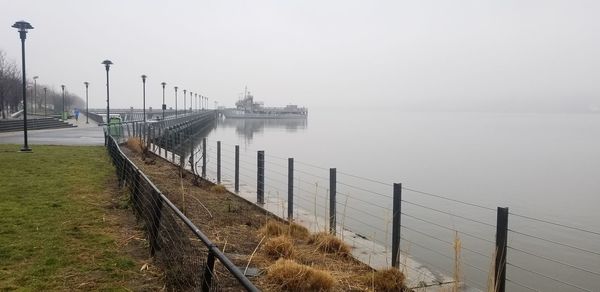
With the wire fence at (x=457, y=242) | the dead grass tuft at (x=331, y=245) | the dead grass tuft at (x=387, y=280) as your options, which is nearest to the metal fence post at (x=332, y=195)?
the wire fence at (x=457, y=242)

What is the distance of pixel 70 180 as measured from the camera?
12.0m

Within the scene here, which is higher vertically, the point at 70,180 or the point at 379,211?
the point at 70,180

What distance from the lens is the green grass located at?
5.43m

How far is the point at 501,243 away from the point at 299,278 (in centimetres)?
210

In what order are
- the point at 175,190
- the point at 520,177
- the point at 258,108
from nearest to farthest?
1. the point at 175,190
2. the point at 520,177
3. the point at 258,108

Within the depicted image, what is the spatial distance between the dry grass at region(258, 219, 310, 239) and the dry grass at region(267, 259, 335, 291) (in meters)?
1.97

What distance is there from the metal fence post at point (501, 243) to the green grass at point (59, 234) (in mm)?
3810

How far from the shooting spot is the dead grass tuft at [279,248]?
667 centimetres

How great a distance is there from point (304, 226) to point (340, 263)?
6.13 ft

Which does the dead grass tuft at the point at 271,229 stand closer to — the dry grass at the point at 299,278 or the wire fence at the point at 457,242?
the wire fence at the point at 457,242

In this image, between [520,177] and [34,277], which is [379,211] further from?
[520,177]

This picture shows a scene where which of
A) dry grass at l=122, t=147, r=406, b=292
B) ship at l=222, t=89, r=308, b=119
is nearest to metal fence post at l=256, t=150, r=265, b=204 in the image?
dry grass at l=122, t=147, r=406, b=292

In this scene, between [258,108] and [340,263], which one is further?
[258,108]

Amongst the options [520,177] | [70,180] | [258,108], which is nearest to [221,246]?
[70,180]
